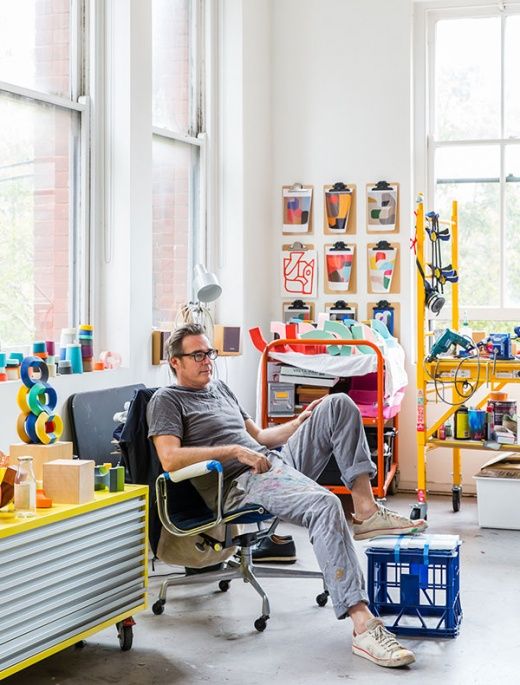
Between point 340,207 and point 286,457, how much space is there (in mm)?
2582

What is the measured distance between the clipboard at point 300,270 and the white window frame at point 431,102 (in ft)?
2.63

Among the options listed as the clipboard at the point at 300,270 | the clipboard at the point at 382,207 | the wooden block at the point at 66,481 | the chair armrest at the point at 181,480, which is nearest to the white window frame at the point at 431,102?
the clipboard at the point at 382,207

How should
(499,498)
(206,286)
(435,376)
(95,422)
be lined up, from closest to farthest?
1. (95,422)
2. (206,286)
3. (499,498)
4. (435,376)

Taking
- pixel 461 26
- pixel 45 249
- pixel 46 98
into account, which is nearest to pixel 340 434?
pixel 45 249

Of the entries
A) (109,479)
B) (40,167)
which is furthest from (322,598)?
(40,167)

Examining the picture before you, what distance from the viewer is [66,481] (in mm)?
2982

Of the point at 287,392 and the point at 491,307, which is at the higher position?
the point at 491,307

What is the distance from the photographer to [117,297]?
180 inches

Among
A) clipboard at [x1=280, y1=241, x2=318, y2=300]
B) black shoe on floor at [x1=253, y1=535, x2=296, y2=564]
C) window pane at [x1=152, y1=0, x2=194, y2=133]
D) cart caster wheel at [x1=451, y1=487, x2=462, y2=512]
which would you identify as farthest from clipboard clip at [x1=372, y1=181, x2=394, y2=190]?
black shoe on floor at [x1=253, y1=535, x2=296, y2=564]

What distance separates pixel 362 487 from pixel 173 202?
2.24m

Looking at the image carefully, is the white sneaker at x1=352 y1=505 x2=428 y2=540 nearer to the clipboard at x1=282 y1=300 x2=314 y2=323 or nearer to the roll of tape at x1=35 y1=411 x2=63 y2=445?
the roll of tape at x1=35 y1=411 x2=63 y2=445

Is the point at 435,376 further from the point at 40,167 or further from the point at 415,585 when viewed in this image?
the point at 40,167

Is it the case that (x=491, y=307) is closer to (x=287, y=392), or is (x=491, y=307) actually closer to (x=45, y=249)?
(x=287, y=392)

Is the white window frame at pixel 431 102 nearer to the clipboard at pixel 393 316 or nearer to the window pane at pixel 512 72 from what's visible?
the window pane at pixel 512 72
